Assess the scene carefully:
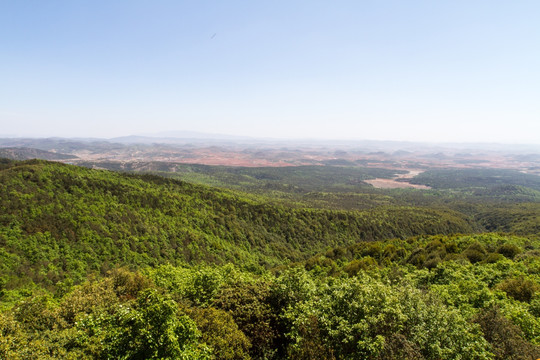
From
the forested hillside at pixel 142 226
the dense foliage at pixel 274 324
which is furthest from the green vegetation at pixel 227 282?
the forested hillside at pixel 142 226

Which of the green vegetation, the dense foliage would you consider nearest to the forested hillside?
the green vegetation

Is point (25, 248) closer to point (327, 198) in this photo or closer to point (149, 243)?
point (149, 243)

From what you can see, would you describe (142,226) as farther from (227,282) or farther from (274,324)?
(274,324)

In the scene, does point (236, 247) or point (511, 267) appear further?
point (236, 247)

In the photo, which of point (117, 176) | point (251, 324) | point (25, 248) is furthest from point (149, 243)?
point (251, 324)

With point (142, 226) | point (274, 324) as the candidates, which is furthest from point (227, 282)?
point (142, 226)

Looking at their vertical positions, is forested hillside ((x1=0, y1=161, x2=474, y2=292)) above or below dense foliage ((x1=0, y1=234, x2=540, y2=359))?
below

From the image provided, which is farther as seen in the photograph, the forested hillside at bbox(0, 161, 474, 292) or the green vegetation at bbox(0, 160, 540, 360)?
the forested hillside at bbox(0, 161, 474, 292)

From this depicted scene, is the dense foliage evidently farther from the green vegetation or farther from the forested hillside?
the forested hillside

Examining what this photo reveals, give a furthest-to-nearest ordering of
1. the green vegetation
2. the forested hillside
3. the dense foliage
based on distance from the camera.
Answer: the forested hillside, the green vegetation, the dense foliage
